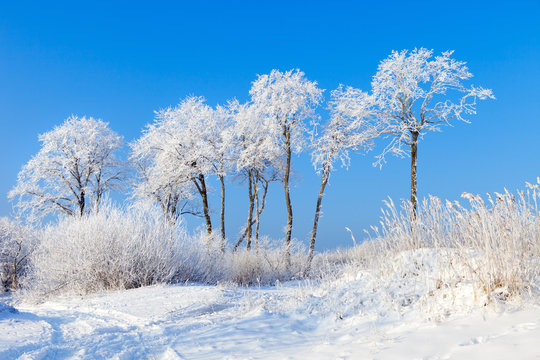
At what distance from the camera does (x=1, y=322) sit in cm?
591

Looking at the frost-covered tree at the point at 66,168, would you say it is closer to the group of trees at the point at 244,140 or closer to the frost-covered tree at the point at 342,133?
the group of trees at the point at 244,140

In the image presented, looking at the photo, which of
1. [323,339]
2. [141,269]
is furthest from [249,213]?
[323,339]

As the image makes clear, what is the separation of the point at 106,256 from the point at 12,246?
11.8m

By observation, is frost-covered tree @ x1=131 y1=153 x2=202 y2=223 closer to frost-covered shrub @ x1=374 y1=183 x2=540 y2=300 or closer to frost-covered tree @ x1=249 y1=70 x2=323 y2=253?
frost-covered tree @ x1=249 y1=70 x2=323 y2=253

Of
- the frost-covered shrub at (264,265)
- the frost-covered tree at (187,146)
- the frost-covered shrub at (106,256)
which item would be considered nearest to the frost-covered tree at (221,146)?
the frost-covered tree at (187,146)

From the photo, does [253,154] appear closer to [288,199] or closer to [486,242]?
[288,199]

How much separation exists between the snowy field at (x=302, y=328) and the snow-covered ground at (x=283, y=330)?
1cm

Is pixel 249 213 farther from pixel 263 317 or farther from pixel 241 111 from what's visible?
pixel 263 317

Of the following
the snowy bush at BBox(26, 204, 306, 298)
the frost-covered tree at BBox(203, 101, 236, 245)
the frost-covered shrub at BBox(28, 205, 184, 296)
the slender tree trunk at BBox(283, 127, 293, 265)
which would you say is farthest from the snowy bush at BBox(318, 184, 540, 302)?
the frost-covered tree at BBox(203, 101, 236, 245)

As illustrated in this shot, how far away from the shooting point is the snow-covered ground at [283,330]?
11.6ft

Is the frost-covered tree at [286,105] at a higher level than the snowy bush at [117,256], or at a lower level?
higher

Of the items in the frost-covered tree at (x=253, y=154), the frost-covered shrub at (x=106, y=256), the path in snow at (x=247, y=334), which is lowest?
the path in snow at (x=247, y=334)

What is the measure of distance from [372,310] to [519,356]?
210cm

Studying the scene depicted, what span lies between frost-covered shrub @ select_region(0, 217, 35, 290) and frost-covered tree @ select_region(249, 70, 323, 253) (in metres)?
12.3
